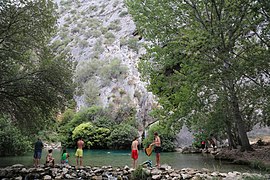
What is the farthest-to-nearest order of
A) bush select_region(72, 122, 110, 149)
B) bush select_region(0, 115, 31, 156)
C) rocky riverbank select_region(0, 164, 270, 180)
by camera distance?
bush select_region(72, 122, 110, 149), bush select_region(0, 115, 31, 156), rocky riverbank select_region(0, 164, 270, 180)

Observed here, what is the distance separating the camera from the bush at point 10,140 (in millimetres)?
18594

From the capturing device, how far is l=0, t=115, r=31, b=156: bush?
1859 centimetres

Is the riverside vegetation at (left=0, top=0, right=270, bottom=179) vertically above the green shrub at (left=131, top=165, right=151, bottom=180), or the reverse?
the riverside vegetation at (left=0, top=0, right=270, bottom=179)

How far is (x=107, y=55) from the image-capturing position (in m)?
54.7

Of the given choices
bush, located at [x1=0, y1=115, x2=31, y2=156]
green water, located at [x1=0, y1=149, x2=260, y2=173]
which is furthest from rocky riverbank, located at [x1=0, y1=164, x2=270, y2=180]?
bush, located at [x1=0, y1=115, x2=31, y2=156]

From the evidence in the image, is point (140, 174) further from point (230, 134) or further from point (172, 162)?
point (230, 134)

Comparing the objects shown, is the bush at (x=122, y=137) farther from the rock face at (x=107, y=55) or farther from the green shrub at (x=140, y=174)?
the green shrub at (x=140, y=174)

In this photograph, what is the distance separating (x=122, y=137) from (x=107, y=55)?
88.1 ft

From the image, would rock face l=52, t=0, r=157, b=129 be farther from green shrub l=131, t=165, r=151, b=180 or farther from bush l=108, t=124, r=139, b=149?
green shrub l=131, t=165, r=151, b=180

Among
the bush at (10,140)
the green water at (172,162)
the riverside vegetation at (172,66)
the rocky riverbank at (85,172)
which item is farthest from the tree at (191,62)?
the bush at (10,140)

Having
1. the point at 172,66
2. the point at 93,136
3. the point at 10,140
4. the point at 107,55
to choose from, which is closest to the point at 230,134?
the point at 172,66

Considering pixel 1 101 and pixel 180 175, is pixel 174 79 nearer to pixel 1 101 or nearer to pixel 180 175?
pixel 180 175

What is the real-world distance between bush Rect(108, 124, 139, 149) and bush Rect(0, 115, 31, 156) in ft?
45.5

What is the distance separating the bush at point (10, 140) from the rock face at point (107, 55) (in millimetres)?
11236
